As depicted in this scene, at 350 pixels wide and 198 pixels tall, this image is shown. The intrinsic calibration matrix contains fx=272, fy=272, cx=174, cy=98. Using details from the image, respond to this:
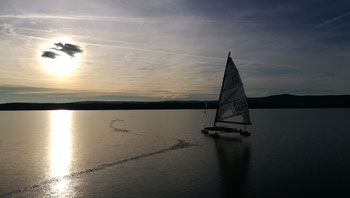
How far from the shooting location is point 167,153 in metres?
43.3

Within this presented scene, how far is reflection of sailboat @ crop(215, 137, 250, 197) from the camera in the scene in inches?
944

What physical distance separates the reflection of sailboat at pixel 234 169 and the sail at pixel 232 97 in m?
9.74

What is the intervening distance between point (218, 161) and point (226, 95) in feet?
71.6

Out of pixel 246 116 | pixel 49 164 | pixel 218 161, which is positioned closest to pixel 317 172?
pixel 218 161

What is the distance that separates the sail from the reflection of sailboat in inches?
383

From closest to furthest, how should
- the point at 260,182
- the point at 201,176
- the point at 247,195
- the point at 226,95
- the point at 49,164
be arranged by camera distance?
the point at 247,195, the point at 260,182, the point at 201,176, the point at 49,164, the point at 226,95

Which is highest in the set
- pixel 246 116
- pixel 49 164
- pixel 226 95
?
pixel 226 95

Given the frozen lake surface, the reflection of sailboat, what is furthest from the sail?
the frozen lake surface

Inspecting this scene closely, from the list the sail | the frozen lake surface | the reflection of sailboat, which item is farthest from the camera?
the sail

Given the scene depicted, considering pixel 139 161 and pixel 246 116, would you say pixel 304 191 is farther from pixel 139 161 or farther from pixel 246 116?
pixel 246 116

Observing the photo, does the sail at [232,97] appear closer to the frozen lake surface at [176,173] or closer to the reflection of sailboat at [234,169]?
the reflection of sailboat at [234,169]

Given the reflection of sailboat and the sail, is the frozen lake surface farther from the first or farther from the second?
the sail

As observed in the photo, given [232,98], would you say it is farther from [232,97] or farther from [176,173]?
[176,173]

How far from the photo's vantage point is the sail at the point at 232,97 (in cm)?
5481
